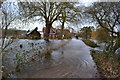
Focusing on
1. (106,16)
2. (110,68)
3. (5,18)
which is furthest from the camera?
(106,16)

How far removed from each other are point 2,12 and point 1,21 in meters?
0.12

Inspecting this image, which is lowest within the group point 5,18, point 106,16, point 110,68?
point 110,68

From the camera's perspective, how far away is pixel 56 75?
1.58m

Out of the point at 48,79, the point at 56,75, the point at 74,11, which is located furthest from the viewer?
the point at 74,11

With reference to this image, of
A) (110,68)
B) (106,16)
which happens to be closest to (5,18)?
(110,68)

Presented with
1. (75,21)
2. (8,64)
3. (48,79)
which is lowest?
(48,79)

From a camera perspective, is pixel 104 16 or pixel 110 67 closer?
pixel 110 67

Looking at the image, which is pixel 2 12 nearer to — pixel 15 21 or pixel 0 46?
pixel 15 21

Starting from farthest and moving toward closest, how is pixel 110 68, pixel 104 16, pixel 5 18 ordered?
pixel 104 16 → pixel 110 68 → pixel 5 18

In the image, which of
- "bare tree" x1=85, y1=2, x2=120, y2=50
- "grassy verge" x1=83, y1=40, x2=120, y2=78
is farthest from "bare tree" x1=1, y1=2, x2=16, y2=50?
"bare tree" x1=85, y1=2, x2=120, y2=50

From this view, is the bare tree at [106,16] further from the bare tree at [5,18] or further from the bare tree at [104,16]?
the bare tree at [5,18]

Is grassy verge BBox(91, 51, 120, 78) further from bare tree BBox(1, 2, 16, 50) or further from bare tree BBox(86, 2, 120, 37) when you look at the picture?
bare tree BBox(1, 2, 16, 50)

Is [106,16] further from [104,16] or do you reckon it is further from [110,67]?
[110,67]

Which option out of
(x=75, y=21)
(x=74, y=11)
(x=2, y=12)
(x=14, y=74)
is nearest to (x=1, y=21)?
(x=2, y=12)
